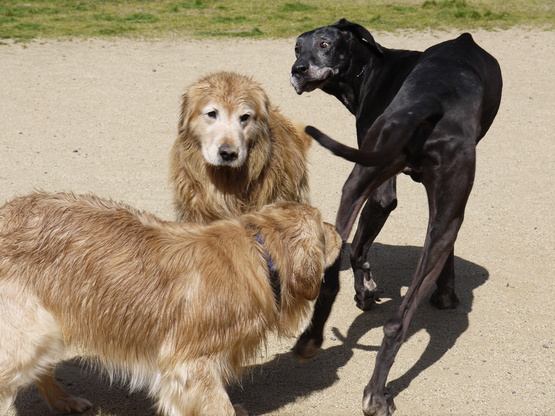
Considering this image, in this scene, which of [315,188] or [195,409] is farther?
[315,188]

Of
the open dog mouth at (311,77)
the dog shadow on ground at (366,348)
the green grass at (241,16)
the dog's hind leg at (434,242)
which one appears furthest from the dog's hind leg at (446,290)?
the green grass at (241,16)

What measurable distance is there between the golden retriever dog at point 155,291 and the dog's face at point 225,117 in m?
1.05

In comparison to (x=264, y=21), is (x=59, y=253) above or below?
above

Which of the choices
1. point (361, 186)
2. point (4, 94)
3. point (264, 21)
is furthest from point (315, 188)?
point (264, 21)

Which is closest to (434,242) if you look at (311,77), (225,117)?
(225,117)

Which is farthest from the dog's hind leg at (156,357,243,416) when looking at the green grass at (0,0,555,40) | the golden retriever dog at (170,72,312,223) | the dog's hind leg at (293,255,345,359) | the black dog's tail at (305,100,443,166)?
the green grass at (0,0,555,40)

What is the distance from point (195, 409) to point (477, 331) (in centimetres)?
240

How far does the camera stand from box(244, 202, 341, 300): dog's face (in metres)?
4.02

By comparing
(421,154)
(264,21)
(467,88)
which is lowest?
(264,21)

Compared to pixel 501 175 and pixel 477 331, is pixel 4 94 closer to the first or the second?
pixel 501 175

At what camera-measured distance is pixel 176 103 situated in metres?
10.4

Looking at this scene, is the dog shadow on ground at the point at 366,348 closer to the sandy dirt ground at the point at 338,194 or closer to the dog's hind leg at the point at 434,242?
the sandy dirt ground at the point at 338,194

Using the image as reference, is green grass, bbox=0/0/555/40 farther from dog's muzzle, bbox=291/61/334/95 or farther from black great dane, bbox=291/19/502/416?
black great dane, bbox=291/19/502/416

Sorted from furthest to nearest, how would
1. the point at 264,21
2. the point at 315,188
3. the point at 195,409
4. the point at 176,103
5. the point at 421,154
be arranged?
the point at 264,21 < the point at 176,103 < the point at 315,188 < the point at 421,154 < the point at 195,409
